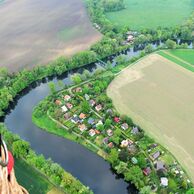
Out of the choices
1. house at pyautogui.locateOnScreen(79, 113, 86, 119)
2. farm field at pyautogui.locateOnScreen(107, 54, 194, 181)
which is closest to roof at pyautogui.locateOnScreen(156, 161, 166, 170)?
farm field at pyautogui.locateOnScreen(107, 54, 194, 181)

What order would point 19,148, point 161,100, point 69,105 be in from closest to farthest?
point 19,148 < point 69,105 < point 161,100

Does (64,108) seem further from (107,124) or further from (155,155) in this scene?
(155,155)

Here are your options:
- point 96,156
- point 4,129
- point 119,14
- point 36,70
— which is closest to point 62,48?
point 36,70

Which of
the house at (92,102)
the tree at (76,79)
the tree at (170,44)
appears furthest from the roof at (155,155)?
the tree at (170,44)

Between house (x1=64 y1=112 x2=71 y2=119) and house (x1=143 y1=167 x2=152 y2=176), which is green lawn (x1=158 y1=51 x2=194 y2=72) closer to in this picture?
house (x1=64 y1=112 x2=71 y2=119)

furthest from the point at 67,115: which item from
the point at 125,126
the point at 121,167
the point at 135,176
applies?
the point at 135,176

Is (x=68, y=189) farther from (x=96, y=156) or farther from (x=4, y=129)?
(x=4, y=129)

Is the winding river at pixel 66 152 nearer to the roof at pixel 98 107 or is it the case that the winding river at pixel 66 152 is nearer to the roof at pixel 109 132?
the roof at pixel 109 132
